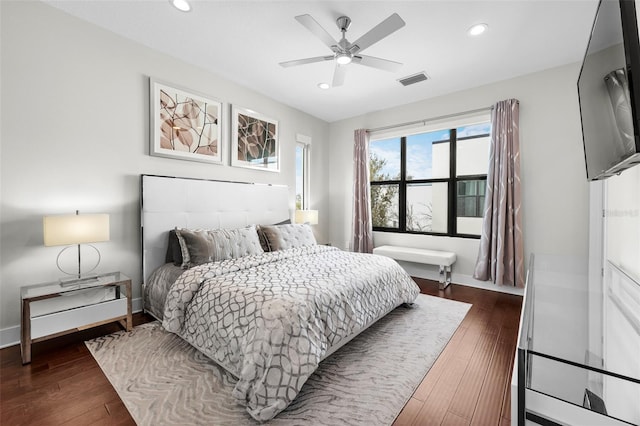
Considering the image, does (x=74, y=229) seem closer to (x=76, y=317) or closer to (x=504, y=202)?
(x=76, y=317)

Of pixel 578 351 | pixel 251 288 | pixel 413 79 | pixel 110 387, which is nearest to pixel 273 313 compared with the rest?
pixel 251 288

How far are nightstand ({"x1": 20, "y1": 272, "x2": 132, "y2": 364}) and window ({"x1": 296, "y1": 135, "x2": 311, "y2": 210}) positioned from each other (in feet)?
9.59

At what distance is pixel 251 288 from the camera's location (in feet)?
6.11

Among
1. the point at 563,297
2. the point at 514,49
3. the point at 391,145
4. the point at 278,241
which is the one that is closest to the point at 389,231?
the point at 391,145

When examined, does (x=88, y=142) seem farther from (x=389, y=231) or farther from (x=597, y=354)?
(x=389, y=231)

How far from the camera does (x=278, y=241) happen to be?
3.27 metres

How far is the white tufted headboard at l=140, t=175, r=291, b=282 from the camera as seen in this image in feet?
9.05

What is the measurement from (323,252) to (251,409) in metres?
1.88

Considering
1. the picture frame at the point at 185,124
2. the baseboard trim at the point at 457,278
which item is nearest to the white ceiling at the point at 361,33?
the picture frame at the point at 185,124

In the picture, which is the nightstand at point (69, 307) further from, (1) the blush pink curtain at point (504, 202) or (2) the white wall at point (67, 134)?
(1) the blush pink curtain at point (504, 202)

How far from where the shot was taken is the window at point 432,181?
12.8 feet

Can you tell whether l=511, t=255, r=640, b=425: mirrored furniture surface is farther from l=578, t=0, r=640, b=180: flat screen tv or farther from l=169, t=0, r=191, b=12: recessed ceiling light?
l=169, t=0, r=191, b=12: recessed ceiling light

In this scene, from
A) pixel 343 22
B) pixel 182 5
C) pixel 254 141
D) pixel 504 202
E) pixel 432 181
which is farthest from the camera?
pixel 432 181

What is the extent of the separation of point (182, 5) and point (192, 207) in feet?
6.22
